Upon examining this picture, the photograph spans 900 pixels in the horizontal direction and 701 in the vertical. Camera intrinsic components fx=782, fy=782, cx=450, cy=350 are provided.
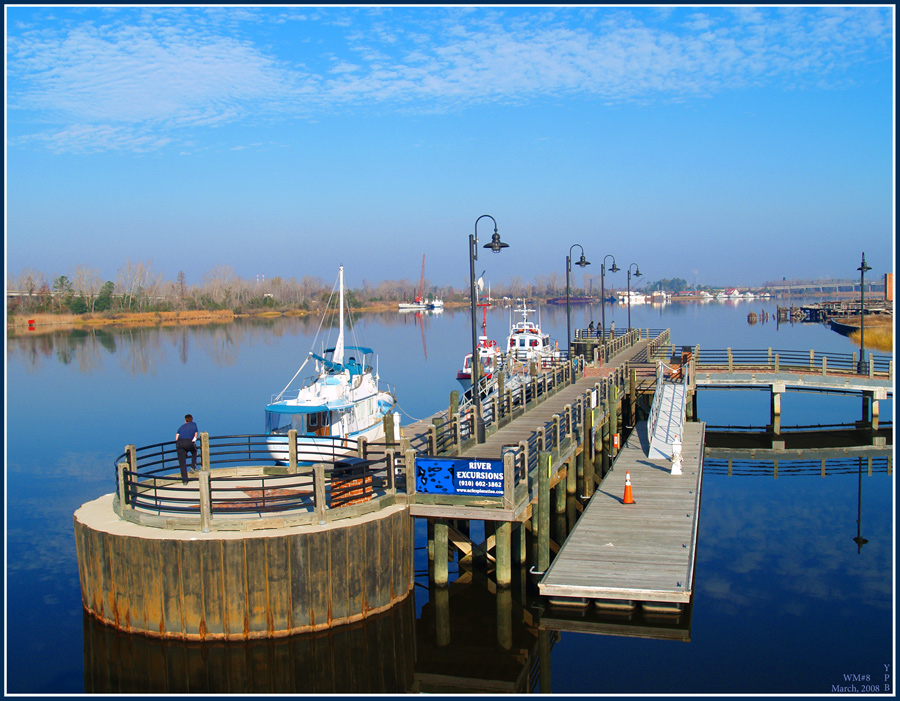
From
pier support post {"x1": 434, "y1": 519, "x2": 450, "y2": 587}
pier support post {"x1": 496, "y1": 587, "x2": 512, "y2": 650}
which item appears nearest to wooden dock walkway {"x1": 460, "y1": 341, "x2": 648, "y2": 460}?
pier support post {"x1": 434, "y1": 519, "x2": 450, "y2": 587}

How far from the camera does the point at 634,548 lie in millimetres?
17562

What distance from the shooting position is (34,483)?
32.6 m

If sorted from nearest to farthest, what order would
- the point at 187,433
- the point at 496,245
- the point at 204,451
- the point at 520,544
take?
the point at 187,433 → the point at 520,544 → the point at 204,451 → the point at 496,245

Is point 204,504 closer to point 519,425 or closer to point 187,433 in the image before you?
point 187,433

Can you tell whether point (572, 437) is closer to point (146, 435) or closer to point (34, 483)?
point (34, 483)

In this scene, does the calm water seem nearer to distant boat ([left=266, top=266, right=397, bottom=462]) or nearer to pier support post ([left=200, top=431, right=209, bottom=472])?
pier support post ([left=200, top=431, right=209, bottom=472])

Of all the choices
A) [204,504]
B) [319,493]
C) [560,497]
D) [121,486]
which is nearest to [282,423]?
[560,497]

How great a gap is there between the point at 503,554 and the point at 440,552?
148 centimetres

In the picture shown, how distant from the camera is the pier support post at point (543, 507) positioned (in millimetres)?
19594

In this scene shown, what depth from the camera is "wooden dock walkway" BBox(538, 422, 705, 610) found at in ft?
51.0

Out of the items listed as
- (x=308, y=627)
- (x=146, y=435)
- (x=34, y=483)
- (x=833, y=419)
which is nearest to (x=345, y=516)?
(x=308, y=627)

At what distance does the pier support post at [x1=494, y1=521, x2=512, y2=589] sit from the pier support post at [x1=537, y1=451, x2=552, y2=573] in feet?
5.18

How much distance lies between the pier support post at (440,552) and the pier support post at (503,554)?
1.21 metres

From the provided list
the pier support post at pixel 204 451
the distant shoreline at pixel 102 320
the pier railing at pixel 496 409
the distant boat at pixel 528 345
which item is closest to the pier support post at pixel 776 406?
the pier railing at pixel 496 409
